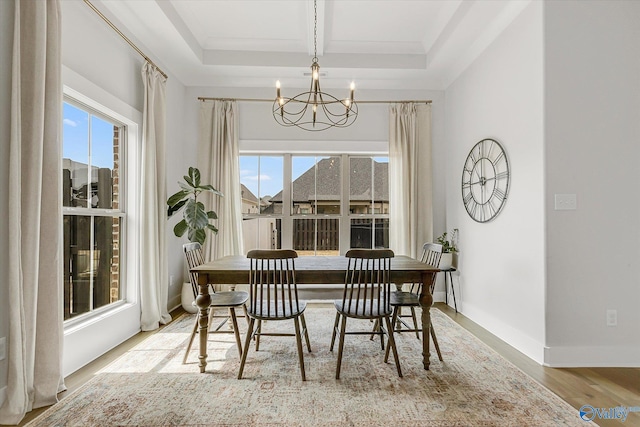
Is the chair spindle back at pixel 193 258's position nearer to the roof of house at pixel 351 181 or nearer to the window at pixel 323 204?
the window at pixel 323 204

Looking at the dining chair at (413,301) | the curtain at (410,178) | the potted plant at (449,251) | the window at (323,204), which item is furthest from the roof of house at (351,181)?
the dining chair at (413,301)

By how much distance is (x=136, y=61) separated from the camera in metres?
3.30

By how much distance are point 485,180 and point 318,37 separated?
2.41 metres

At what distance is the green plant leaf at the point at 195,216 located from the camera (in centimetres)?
358

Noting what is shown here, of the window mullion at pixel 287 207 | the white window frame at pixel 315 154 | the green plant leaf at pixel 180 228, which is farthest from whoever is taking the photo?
the window mullion at pixel 287 207

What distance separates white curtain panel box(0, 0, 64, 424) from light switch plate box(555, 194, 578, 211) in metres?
3.56

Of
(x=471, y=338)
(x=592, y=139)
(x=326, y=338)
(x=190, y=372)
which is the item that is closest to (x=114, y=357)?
(x=190, y=372)

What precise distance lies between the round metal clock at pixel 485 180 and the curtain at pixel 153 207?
3.44m

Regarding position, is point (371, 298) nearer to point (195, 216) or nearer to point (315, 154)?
point (195, 216)

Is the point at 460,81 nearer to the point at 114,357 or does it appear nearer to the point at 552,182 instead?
the point at 552,182

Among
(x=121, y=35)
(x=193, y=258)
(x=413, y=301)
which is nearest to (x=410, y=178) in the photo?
(x=413, y=301)

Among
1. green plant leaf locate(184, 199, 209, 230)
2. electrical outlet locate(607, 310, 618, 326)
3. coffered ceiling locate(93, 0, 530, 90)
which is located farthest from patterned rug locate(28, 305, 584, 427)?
coffered ceiling locate(93, 0, 530, 90)

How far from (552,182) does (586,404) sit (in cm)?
153

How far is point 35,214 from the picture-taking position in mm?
1946
